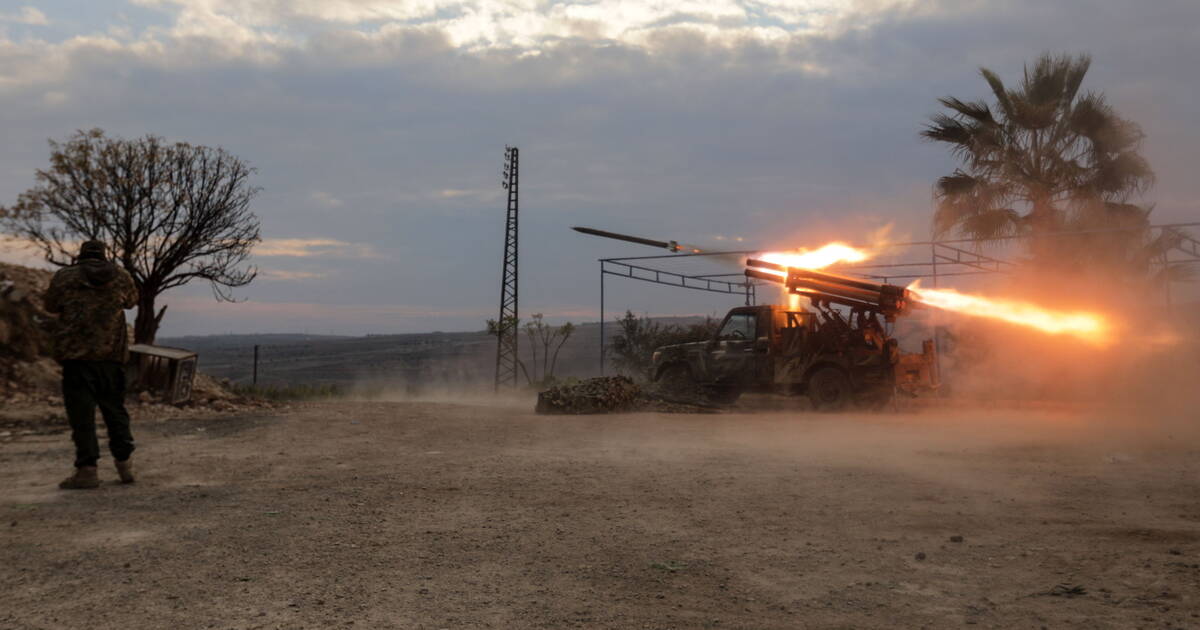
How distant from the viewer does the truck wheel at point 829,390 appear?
14453 mm

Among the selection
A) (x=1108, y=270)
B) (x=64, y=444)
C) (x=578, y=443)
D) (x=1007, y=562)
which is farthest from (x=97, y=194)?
(x=1108, y=270)

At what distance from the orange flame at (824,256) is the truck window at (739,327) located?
10.4 ft

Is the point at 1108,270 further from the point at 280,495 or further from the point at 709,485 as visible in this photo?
the point at 280,495

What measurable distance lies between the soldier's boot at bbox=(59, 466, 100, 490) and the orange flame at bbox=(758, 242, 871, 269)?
1459cm

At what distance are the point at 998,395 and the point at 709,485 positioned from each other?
13101mm

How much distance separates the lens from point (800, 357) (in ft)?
48.6

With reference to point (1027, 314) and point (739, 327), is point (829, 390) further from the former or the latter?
point (1027, 314)

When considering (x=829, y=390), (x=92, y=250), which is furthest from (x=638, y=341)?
(x=92, y=250)

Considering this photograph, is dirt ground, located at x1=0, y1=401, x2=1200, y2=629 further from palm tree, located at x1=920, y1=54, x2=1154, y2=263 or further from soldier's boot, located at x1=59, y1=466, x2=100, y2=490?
palm tree, located at x1=920, y1=54, x2=1154, y2=263

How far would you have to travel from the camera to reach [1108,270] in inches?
750

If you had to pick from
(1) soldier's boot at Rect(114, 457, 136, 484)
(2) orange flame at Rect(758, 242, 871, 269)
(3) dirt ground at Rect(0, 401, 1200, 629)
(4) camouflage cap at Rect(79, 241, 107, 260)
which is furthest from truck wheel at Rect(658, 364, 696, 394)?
(4) camouflage cap at Rect(79, 241, 107, 260)

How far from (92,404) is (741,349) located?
11.1 metres

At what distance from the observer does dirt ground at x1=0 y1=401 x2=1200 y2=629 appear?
365 centimetres

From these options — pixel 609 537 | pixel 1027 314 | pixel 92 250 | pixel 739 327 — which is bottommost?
pixel 609 537
